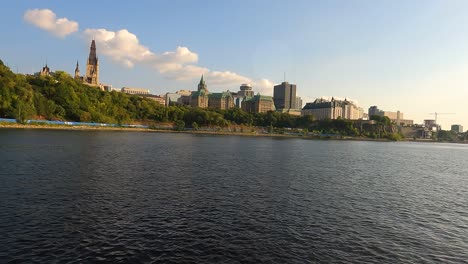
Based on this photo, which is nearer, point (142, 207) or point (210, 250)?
point (210, 250)

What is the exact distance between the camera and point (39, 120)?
553ft

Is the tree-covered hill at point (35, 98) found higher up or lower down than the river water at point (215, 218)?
higher up

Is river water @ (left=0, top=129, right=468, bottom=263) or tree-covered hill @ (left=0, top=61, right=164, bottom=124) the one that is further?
tree-covered hill @ (left=0, top=61, right=164, bottom=124)

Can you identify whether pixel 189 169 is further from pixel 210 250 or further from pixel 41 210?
pixel 210 250

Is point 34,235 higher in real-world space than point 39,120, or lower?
lower

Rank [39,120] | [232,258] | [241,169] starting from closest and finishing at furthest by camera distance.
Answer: [232,258] < [241,169] < [39,120]

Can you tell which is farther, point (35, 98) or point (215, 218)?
point (35, 98)

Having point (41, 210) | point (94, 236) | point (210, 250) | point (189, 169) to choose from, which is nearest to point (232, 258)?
point (210, 250)

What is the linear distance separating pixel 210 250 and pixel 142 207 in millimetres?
12044

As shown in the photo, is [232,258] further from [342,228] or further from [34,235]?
[34,235]

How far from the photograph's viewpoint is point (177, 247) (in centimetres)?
2391

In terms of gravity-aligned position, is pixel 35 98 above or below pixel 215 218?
above

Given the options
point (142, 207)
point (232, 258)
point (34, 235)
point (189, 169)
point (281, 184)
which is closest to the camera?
point (232, 258)

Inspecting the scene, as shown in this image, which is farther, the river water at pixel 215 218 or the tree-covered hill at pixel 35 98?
the tree-covered hill at pixel 35 98
